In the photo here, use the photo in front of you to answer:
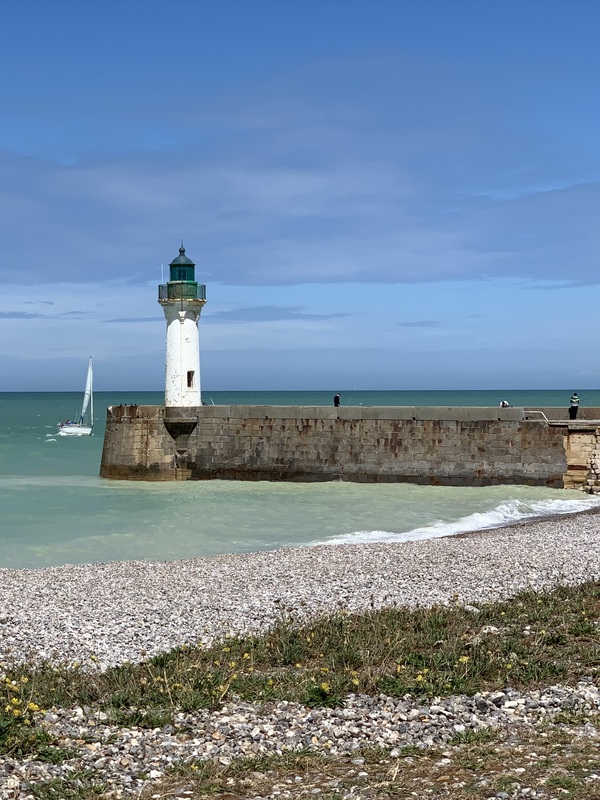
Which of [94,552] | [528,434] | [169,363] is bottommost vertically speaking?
[94,552]

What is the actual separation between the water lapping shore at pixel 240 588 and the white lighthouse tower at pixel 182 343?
13883mm

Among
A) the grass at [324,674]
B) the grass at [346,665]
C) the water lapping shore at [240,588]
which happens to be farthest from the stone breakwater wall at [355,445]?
the grass at [324,674]

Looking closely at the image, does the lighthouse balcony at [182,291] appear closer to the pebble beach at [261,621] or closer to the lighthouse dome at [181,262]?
the lighthouse dome at [181,262]

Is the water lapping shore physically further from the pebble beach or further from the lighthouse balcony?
the lighthouse balcony

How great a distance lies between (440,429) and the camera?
25828mm

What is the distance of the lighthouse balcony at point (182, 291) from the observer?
2908cm

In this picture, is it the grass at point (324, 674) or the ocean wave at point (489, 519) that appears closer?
the grass at point (324, 674)

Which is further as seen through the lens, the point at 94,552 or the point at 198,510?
the point at 198,510

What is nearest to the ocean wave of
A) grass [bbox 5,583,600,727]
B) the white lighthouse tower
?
grass [bbox 5,583,600,727]

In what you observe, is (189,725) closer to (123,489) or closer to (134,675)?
(134,675)

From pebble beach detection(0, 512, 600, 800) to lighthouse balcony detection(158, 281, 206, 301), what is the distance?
1457 cm

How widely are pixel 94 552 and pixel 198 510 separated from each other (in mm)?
5774

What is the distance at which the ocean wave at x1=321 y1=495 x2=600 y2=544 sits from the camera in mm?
18531

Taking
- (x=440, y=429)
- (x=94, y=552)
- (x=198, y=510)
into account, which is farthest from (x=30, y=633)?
(x=440, y=429)
